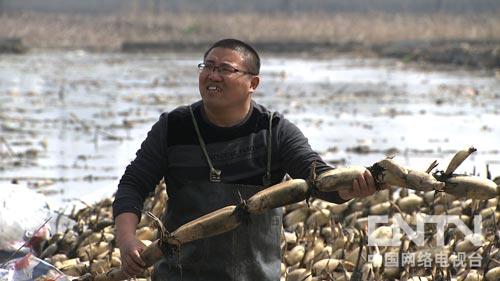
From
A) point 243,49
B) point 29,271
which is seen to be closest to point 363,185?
point 243,49

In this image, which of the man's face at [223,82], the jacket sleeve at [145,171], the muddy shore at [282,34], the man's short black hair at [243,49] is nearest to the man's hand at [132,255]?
the jacket sleeve at [145,171]

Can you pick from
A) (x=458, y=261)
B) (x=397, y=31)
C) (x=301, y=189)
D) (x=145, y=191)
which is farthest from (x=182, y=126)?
(x=397, y=31)

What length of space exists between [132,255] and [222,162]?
47 centimetres

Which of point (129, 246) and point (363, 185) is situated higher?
point (363, 185)

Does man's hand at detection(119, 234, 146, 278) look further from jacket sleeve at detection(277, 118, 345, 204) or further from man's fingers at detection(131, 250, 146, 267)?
jacket sleeve at detection(277, 118, 345, 204)

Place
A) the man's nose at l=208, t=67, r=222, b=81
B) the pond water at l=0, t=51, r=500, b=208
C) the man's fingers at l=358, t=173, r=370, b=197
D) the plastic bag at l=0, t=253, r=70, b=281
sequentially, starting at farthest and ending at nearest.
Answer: the pond water at l=0, t=51, r=500, b=208 < the plastic bag at l=0, t=253, r=70, b=281 < the man's nose at l=208, t=67, r=222, b=81 < the man's fingers at l=358, t=173, r=370, b=197

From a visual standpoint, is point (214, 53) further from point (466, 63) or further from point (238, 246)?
point (466, 63)

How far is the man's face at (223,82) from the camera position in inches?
147

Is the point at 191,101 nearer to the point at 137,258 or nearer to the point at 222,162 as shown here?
the point at 222,162

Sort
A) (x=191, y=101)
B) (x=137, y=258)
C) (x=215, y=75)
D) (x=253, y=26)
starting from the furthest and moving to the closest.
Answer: (x=253, y=26) → (x=191, y=101) → (x=215, y=75) → (x=137, y=258)

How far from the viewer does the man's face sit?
3.73 m

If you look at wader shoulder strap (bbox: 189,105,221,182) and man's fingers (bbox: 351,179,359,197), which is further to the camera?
wader shoulder strap (bbox: 189,105,221,182)

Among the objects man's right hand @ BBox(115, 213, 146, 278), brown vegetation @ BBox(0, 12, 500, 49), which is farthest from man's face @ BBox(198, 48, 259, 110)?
brown vegetation @ BBox(0, 12, 500, 49)

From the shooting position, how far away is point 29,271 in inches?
172
